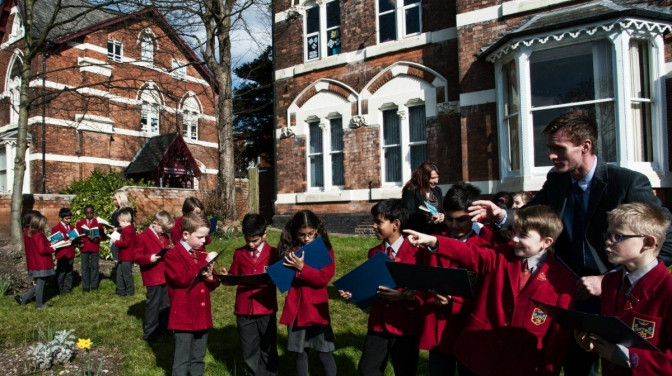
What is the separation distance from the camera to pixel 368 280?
378cm

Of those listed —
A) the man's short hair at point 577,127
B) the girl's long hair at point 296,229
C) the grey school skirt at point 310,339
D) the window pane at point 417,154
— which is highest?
the window pane at point 417,154

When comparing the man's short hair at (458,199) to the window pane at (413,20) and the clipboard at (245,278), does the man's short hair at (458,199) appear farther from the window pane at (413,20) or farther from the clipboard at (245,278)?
the window pane at (413,20)

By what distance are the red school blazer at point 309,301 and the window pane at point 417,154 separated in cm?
947

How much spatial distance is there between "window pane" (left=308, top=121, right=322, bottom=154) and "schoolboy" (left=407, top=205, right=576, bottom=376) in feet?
41.1

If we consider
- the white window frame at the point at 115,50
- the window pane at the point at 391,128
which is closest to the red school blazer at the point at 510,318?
the window pane at the point at 391,128

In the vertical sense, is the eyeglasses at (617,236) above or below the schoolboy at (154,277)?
above

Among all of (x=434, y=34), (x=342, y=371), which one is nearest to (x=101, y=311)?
(x=342, y=371)

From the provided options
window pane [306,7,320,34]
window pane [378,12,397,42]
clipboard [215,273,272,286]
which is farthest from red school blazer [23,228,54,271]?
window pane [306,7,320,34]

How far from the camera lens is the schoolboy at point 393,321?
396cm

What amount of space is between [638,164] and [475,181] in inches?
134

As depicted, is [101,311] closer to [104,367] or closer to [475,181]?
[104,367]

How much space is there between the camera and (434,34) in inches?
513

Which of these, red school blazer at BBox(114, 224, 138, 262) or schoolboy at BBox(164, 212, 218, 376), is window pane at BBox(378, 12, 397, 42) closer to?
red school blazer at BBox(114, 224, 138, 262)

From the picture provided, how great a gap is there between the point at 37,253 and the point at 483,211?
7.74 meters
